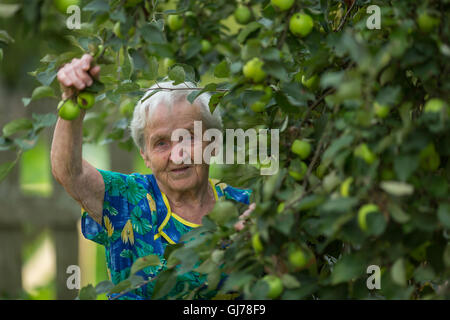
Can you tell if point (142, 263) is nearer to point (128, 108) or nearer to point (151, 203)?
point (151, 203)

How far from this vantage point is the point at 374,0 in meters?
1.27

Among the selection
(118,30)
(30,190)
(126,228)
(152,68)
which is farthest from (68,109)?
(30,190)

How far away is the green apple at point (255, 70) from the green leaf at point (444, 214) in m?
0.39

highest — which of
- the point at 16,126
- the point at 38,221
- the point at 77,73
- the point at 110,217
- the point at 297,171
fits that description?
the point at 77,73

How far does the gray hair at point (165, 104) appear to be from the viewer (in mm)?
1654

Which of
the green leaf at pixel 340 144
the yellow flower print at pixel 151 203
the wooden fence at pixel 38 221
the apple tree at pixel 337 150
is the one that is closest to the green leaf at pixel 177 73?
the apple tree at pixel 337 150

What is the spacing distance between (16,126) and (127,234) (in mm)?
584

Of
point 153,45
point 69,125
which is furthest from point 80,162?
point 153,45

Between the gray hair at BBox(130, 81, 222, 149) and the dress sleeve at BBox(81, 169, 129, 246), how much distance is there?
0.20m

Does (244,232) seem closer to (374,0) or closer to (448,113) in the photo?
(448,113)

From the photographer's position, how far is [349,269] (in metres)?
0.90

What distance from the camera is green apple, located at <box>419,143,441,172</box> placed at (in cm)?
85

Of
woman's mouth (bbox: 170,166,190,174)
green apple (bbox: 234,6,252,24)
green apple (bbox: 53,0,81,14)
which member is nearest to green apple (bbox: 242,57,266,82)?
green apple (bbox: 234,6,252,24)
